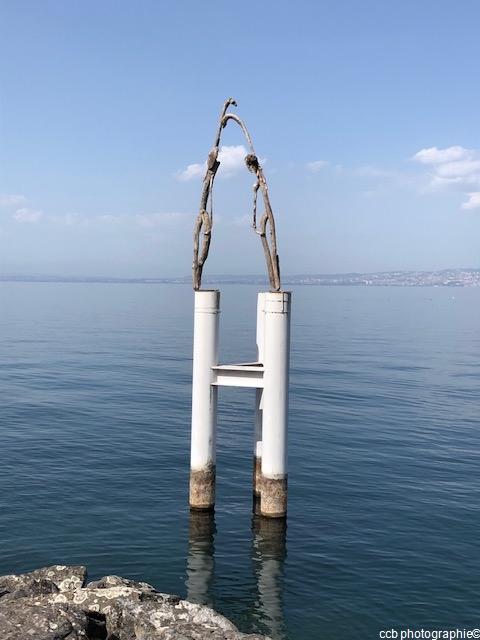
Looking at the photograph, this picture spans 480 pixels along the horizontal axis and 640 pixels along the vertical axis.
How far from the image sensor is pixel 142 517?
2697cm

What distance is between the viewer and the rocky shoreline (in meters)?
15.7

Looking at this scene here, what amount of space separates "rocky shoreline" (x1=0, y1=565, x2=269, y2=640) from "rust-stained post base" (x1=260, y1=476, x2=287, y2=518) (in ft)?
24.7

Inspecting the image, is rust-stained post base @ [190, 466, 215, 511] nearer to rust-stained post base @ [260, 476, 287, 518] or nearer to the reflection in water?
the reflection in water

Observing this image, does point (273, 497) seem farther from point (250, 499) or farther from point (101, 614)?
point (101, 614)

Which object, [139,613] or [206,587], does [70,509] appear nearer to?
[206,587]

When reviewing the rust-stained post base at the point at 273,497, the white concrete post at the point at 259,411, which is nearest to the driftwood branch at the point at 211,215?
the white concrete post at the point at 259,411

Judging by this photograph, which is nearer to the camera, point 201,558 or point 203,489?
point 201,558

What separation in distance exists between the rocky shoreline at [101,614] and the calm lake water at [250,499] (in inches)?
114

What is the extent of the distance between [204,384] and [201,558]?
5.72 m

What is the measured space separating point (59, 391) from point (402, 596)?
38003mm

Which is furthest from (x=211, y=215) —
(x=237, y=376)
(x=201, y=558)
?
(x=201, y=558)

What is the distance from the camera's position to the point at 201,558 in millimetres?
23641

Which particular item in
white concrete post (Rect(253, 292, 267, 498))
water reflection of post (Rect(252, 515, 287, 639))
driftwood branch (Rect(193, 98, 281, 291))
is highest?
driftwood branch (Rect(193, 98, 281, 291))

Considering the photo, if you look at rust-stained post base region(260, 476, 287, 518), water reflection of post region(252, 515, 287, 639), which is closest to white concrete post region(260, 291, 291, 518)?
rust-stained post base region(260, 476, 287, 518)
